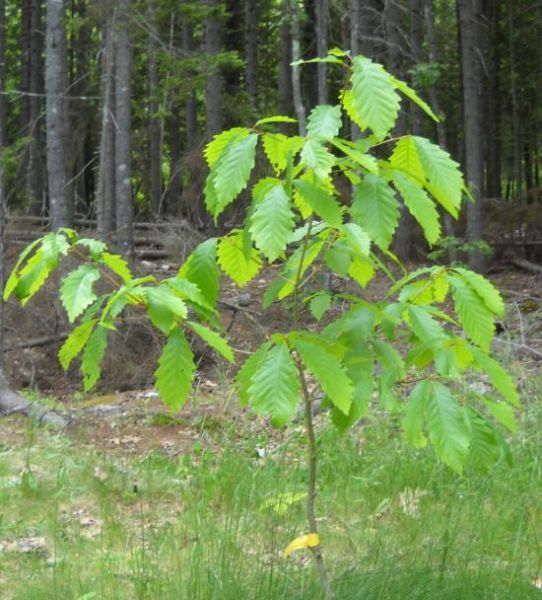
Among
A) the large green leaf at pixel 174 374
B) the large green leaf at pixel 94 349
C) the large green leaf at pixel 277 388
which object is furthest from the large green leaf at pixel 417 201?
the large green leaf at pixel 94 349

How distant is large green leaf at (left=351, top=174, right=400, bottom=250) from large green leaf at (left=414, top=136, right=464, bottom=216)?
0.44ft

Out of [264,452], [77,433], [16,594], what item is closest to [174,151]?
[77,433]

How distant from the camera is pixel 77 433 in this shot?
868 centimetres

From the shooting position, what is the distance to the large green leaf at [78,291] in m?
2.55

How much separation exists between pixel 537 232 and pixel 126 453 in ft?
46.7

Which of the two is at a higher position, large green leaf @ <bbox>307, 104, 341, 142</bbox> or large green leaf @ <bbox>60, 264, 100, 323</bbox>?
large green leaf @ <bbox>307, 104, 341, 142</bbox>

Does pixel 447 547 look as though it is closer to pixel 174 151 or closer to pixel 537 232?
pixel 537 232

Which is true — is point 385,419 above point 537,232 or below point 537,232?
below

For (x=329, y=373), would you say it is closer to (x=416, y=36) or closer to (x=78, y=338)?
(x=78, y=338)

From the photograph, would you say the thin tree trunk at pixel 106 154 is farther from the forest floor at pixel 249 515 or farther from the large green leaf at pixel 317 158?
the large green leaf at pixel 317 158

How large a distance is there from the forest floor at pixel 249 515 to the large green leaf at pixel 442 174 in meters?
1.59

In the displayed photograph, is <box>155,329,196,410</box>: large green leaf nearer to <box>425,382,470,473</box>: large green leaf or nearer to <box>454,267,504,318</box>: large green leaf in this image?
<box>425,382,470,473</box>: large green leaf

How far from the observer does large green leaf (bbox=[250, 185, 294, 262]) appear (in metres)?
2.40

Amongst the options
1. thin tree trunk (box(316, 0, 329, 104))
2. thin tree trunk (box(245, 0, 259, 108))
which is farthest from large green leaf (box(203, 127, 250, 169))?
thin tree trunk (box(245, 0, 259, 108))
